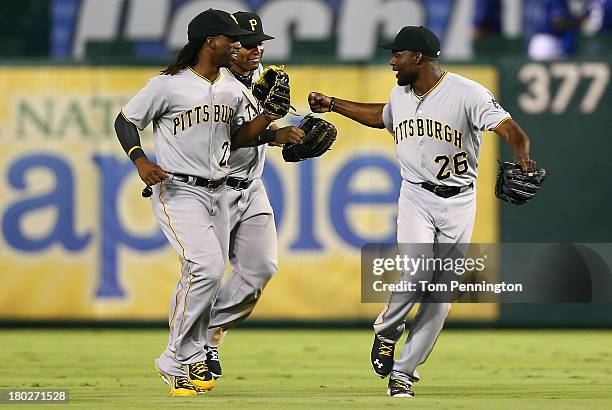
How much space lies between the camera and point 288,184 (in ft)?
41.1

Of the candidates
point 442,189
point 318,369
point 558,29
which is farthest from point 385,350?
point 558,29

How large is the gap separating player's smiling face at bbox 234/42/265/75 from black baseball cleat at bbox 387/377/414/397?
217 cm

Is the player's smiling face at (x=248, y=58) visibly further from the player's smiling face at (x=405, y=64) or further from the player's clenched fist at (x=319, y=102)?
the player's smiling face at (x=405, y=64)

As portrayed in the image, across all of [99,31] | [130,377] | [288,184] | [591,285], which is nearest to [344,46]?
[99,31]

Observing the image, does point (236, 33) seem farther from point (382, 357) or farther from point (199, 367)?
point (382, 357)

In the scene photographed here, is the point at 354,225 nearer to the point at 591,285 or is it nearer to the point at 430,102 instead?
the point at 591,285

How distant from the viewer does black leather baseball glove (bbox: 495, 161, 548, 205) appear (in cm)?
805

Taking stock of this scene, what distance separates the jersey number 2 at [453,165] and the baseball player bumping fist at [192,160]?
0.97m

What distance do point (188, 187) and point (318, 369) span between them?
2.24 metres

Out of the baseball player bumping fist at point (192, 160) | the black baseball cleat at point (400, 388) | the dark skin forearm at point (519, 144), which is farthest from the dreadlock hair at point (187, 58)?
the black baseball cleat at point (400, 388)

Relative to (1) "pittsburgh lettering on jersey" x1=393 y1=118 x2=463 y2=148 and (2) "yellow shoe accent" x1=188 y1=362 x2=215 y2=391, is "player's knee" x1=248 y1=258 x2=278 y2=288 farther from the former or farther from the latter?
(1) "pittsburgh lettering on jersey" x1=393 y1=118 x2=463 y2=148

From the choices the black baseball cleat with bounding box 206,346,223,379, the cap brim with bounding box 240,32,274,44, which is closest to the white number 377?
the cap brim with bounding box 240,32,274,44

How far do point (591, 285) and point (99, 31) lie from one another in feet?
25.3

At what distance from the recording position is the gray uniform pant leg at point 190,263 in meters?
7.95
